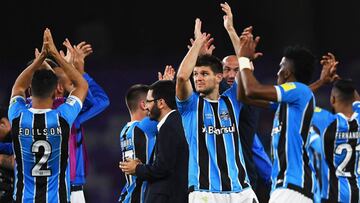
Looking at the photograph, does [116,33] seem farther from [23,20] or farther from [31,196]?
[31,196]

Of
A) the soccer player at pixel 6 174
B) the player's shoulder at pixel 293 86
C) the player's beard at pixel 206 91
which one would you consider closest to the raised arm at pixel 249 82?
the player's shoulder at pixel 293 86

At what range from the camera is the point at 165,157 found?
8.01 meters

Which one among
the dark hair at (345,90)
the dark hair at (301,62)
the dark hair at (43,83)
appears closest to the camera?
the dark hair at (301,62)

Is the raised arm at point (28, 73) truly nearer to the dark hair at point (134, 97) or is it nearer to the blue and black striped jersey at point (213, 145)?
the blue and black striped jersey at point (213, 145)

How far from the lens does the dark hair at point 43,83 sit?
721cm

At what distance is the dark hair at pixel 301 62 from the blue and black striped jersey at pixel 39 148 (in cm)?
184

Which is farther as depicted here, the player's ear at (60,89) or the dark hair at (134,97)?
the dark hair at (134,97)

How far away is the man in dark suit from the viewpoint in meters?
8.02

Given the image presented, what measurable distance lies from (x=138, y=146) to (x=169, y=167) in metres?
0.48

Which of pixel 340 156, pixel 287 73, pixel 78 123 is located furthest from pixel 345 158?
pixel 78 123

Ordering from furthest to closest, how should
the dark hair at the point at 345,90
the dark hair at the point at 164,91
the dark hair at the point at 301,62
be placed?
the dark hair at the point at 345,90 < the dark hair at the point at 164,91 < the dark hair at the point at 301,62

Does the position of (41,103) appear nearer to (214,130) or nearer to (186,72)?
(186,72)

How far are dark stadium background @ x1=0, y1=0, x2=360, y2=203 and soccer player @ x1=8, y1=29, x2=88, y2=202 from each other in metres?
6.12

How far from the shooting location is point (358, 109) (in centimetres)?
930
